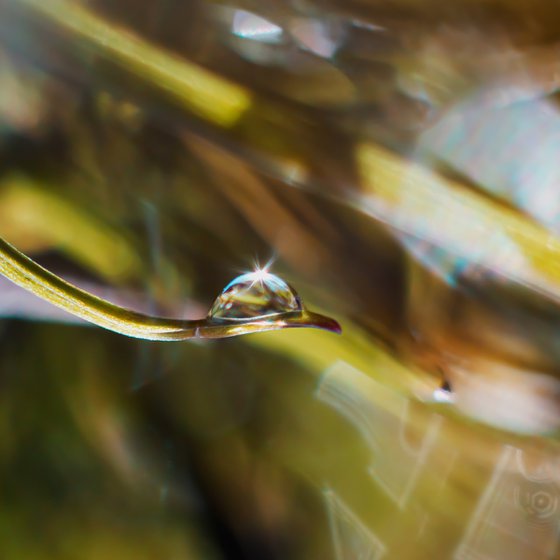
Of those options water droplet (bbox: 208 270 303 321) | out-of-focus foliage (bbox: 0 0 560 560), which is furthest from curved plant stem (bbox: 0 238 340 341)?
out-of-focus foliage (bbox: 0 0 560 560)

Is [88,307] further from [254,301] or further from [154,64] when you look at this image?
[154,64]

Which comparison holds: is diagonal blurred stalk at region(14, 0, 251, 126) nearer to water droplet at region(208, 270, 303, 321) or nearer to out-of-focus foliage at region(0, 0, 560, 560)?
out-of-focus foliage at region(0, 0, 560, 560)

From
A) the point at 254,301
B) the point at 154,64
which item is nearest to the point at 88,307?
the point at 254,301

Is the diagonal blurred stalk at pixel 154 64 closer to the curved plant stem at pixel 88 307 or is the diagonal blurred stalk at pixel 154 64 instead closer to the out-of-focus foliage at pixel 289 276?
the out-of-focus foliage at pixel 289 276

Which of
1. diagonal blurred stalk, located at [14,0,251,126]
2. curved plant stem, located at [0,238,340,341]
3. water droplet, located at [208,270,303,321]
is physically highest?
diagonal blurred stalk, located at [14,0,251,126]

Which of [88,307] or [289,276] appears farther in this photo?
[289,276]

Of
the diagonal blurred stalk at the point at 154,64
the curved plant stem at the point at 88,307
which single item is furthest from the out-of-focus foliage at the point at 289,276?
the curved plant stem at the point at 88,307
